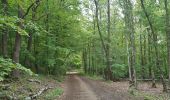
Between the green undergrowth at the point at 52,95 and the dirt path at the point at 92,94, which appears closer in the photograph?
the green undergrowth at the point at 52,95

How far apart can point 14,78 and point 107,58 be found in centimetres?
1784

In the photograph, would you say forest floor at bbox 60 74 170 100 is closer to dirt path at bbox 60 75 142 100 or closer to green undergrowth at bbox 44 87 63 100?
dirt path at bbox 60 75 142 100

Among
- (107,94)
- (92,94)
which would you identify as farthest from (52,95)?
(107,94)

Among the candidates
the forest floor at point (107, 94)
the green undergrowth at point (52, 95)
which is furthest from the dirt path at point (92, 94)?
the green undergrowth at point (52, 95)

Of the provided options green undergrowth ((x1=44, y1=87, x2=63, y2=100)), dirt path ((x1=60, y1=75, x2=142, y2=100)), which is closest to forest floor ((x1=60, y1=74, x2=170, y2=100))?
dirt path ((x1=60, y1=75, x2=142, y2=100))

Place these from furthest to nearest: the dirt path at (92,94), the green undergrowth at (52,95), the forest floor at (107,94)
Answer: the forest floor at (107,94) < the dirt path at (92,94) < the green undergrowth at (52,95)

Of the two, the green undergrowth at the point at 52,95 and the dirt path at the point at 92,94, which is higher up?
the green undergrowth at the point at 52,95

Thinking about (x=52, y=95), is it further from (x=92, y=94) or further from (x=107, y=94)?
(x=107, y=94)

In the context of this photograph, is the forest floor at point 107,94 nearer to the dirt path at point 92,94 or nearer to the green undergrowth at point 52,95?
the dirt path at point 92,94

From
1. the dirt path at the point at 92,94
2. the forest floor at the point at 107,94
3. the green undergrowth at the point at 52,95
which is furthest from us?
the forest floor at the point at 107,94

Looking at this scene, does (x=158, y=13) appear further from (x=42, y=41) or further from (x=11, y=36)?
(x=11, y=36)

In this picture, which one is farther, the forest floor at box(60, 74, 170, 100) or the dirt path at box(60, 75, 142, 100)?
the forest floor at box(60, 74, 170, 100)

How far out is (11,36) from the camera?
27.4 metres

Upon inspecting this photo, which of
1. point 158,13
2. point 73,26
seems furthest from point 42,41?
point 158,13
